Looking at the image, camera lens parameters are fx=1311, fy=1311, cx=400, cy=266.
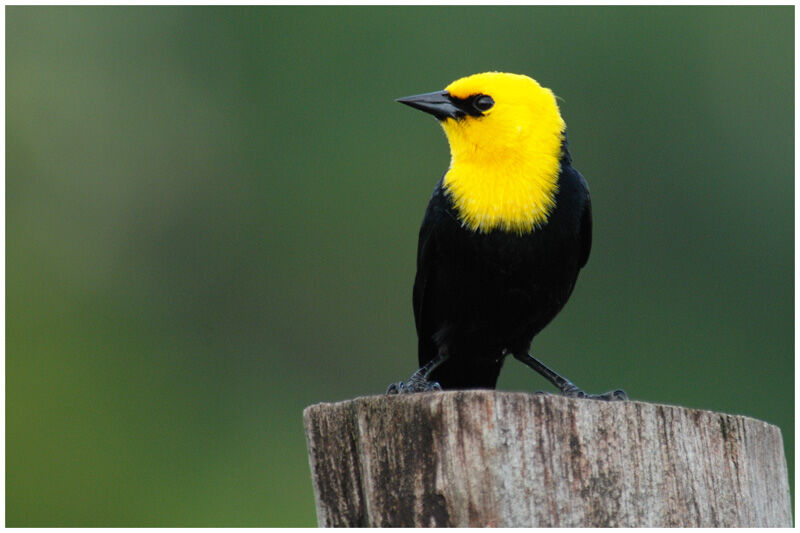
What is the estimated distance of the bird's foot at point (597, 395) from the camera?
4.46m

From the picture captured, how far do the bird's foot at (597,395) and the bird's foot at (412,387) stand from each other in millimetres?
537

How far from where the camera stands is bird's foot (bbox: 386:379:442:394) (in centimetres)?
499

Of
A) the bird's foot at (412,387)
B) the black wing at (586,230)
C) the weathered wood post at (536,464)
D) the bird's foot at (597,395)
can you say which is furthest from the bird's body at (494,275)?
the weathered wood post at (536,464)

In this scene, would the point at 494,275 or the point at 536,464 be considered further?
the point at 494,275

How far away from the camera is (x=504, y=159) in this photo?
17.6 ft

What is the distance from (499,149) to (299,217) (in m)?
9.13

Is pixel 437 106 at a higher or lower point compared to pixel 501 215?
higher

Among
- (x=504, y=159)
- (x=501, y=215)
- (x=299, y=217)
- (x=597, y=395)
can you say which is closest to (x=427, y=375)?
(x=501, y=215)

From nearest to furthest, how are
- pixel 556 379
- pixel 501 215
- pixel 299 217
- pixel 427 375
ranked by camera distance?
pixel 501 215 < pixel 556 379 < pixel 427 375 < pixel 299 217

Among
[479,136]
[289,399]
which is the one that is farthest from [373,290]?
[479,136]

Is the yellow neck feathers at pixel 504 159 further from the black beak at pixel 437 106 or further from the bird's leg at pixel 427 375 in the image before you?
the bird's leg at pixel 427 375

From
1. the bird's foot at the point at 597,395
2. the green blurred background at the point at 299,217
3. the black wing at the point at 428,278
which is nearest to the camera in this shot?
the bird's foot at the point at 597,395

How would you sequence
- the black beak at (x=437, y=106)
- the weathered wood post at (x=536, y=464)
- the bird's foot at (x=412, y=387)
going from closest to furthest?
1. the weathered wood post at (x=536, y=464)
2. the bird's foot at (x=412, y=387)
3. the black beak at (x=437, y=106)

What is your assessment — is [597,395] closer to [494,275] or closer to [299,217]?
[494,275]
